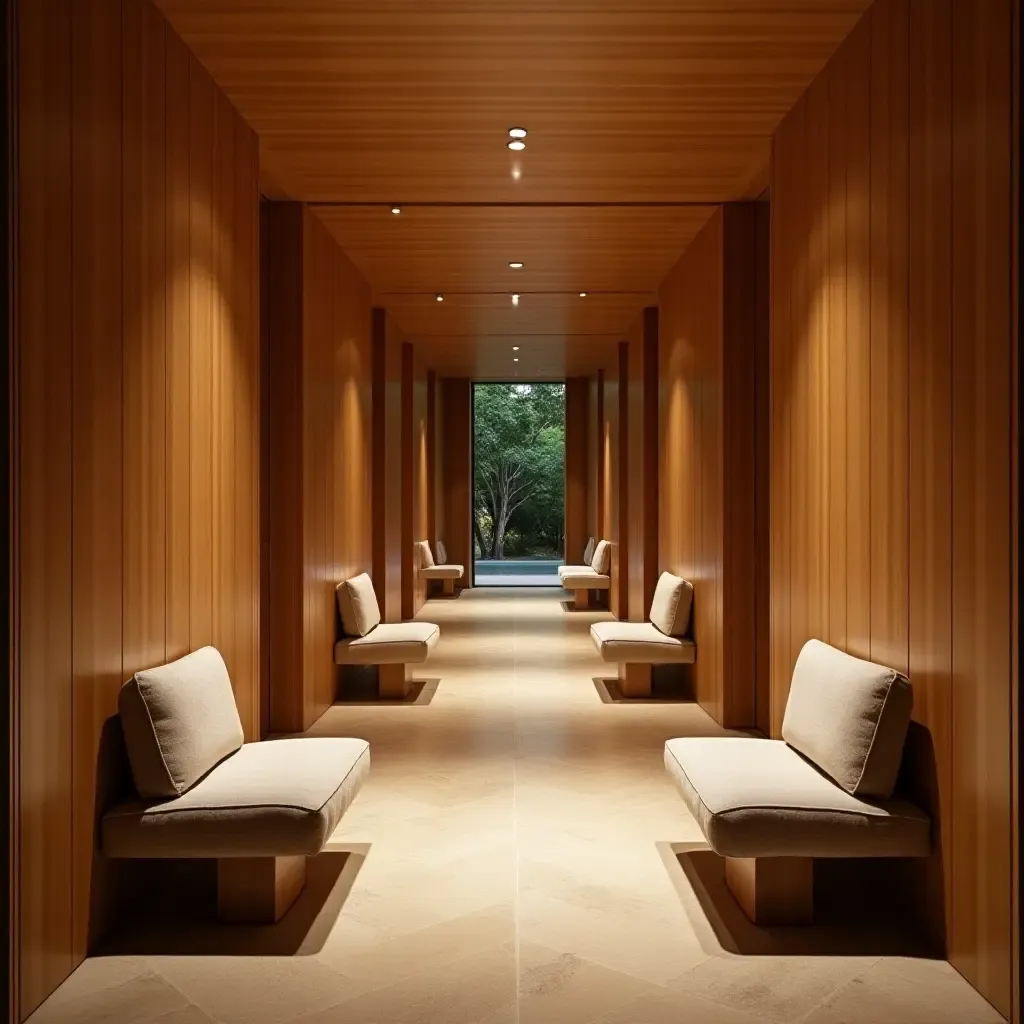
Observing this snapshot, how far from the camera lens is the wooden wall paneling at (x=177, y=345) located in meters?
3.88

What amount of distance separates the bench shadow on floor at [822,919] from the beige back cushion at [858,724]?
1.60 ft

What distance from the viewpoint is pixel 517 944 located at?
3355 millimetres

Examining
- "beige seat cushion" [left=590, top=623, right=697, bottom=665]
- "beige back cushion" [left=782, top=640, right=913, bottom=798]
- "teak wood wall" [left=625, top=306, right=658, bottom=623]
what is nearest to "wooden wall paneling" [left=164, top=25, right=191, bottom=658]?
"beige back cushion" [left=782, top=640, right=913, bottom=798]

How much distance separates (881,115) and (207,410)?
9.73 feet

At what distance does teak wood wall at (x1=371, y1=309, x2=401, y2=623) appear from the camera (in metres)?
9.65

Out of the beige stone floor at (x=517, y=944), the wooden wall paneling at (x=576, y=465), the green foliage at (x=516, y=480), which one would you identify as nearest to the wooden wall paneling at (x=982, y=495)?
the beige stone floor at (x=517, y=944)

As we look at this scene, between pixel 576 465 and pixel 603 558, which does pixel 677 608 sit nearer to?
pixel 603 558

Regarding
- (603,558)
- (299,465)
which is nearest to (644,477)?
(603,558)

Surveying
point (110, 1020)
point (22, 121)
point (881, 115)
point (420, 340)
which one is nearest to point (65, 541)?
point (22, 121)

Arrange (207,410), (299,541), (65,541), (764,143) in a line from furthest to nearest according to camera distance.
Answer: (299,541), (764,143), (207,410), (65,541)

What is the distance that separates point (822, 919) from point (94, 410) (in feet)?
10.0

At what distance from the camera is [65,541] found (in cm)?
298

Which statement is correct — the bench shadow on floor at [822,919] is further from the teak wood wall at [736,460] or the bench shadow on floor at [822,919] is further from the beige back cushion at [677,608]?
the beige back cushion at [677,608]

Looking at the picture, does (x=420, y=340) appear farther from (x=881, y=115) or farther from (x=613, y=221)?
(x=881, y=115)
